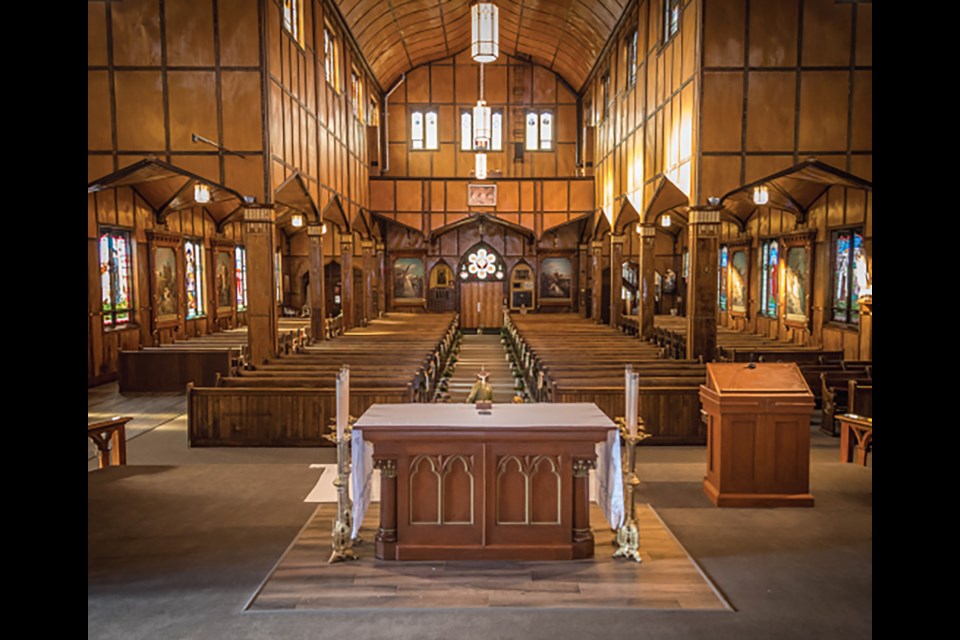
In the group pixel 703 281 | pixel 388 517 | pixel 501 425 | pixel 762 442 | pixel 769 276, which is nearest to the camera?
pixel 501 425

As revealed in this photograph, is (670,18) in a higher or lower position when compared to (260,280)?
higher

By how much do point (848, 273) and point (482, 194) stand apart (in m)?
13.7

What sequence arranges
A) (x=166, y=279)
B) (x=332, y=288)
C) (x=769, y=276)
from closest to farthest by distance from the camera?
(x=166, y=279) < (x=769, y=276) < (x=332, y=288)

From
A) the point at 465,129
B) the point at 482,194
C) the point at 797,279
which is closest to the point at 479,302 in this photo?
the point at 482,194

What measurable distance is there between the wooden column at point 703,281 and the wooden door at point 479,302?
1607 centimetres

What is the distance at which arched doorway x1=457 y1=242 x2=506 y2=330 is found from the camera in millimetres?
28516

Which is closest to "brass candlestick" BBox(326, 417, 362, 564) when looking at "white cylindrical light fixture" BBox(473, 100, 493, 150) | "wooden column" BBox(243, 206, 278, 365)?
"wooden column" BBox(243, 206, 278, 365)

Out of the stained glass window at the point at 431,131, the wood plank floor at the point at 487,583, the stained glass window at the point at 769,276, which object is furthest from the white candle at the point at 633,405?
the stained glass window at the point at 431,131

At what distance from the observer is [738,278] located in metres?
21.8

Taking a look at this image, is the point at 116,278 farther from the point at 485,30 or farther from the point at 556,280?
the point at 556,280

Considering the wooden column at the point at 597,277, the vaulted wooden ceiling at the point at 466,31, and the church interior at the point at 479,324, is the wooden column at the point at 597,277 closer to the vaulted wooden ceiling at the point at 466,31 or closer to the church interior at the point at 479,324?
the church interior at the point at 479,324

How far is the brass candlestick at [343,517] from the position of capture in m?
5.45
